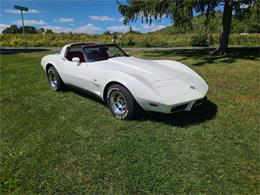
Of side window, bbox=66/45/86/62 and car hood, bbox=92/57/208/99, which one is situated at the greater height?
side window, bbox=66/45/86/62

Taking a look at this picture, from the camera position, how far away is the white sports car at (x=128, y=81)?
3467mm

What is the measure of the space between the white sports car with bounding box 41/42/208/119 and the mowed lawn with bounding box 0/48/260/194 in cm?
35

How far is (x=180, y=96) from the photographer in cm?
351

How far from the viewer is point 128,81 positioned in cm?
360

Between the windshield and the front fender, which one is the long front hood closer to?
the front fender

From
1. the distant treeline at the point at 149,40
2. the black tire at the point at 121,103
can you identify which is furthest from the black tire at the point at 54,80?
the distant treeline at the point at 149,40

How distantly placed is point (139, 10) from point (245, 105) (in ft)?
32.5

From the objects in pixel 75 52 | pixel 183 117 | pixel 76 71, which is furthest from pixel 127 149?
pixel 75 52

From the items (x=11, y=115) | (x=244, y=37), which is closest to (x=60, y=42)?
(x=244, y=37)

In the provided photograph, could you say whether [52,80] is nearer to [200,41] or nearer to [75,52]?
[75,52]

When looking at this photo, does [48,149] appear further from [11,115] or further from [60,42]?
[60,42]

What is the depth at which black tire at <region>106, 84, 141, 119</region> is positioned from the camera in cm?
363

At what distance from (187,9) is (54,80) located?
732 cm

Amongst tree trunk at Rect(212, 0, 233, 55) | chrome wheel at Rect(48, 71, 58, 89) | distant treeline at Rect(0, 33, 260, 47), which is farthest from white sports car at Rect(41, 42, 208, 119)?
distant treeline at Rect(0, 33, 260, 47)
